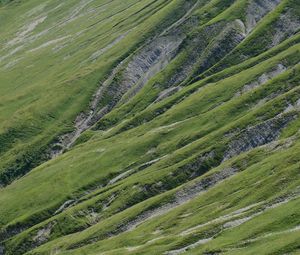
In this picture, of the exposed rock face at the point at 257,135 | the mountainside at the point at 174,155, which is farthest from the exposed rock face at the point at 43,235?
the exposed rock face at the point at 257,135

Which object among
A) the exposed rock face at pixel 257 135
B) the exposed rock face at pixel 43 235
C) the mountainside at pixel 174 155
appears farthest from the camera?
the exposed rock face at pixel 257 135

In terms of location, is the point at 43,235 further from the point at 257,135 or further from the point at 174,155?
the point at 257,135

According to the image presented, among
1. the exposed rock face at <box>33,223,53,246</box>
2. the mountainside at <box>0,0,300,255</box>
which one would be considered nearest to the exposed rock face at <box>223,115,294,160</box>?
the mountainside at <box>0,0,300,255</box>

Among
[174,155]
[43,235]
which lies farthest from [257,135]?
[43,235]

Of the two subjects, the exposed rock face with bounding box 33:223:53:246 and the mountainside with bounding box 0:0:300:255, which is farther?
the exposed rock face with bounding box 33:223:53:246

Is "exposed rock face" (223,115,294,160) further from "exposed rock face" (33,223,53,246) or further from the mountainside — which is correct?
"exposed rock face" (33,223,53,246)

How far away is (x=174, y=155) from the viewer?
133 meters

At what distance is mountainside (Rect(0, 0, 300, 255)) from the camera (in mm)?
89562

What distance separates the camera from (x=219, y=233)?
82.8 metres

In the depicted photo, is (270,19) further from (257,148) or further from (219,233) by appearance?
(219,233)

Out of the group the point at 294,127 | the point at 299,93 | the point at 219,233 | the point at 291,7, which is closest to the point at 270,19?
the point at 291,7

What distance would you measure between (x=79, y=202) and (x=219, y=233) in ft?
190

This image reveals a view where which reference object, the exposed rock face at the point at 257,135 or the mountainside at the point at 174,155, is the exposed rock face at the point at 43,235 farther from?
the exposed rock face at the point at 257,135

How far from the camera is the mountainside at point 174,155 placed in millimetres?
89562
